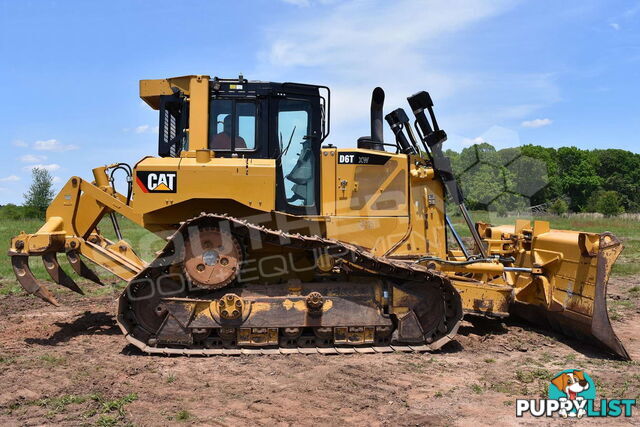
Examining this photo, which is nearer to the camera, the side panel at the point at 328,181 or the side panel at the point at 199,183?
the side panel at the point at 199,183

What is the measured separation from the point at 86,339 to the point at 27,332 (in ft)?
3.37

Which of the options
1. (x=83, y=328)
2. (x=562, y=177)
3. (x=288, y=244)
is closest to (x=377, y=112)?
(x=288, y=244)

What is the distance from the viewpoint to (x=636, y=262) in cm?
1759

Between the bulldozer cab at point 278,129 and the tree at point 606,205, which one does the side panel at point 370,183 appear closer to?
the bulldozer cab at point 278,129

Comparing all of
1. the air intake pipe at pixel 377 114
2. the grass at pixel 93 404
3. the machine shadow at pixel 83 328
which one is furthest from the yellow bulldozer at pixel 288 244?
the grass at pixel 93 404

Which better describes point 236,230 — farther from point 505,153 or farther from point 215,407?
point 505,153

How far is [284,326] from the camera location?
7.08 meters

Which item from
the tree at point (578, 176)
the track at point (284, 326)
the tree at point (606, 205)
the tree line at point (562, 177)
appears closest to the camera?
the track at point (284, 326)

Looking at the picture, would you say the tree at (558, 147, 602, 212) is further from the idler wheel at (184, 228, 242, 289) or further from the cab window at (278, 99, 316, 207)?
the idler wheel at (184, 228, 242, 289)

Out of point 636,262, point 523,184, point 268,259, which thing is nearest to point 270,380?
point 268,259

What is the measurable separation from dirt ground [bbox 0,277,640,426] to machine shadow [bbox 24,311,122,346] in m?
0.04

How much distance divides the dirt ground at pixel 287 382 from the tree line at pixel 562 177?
40423 millimetres

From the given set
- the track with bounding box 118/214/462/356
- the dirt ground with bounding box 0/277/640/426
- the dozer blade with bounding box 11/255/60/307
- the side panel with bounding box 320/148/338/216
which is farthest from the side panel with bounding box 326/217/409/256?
the dozer blade with bounding box 11/255/60/307

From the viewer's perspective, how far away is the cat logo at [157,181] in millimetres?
7156
